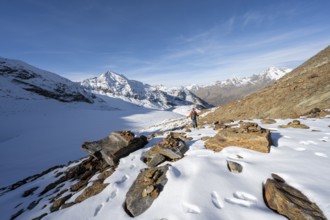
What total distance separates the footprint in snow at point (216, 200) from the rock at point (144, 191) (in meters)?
1.85

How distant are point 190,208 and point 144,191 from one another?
6.50 ft

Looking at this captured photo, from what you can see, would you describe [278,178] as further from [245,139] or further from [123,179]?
[123,179]

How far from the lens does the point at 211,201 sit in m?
5.39

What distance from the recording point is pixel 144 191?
21.8 feet

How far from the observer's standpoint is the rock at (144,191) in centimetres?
626

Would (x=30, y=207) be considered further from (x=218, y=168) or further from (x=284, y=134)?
(x=284, y=134)

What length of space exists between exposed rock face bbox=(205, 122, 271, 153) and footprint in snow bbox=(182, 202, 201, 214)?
3841 mm

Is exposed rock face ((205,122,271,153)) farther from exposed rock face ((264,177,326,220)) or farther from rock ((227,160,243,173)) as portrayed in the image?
exposed rock face ((264,177,326,220))

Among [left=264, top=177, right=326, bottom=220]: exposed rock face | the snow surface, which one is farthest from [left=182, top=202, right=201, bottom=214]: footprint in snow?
[left=264, top=177, right=326, bottom=220]: exposed rock face

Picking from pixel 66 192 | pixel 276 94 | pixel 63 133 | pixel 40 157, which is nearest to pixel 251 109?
pixel 276 94

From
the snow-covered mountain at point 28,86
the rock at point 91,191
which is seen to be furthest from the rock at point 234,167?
the snow-covered mountain at point 28,86

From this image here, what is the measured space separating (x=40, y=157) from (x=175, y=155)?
2264cm

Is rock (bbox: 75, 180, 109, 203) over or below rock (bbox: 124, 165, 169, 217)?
below

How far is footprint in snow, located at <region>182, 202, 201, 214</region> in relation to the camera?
515 cm
